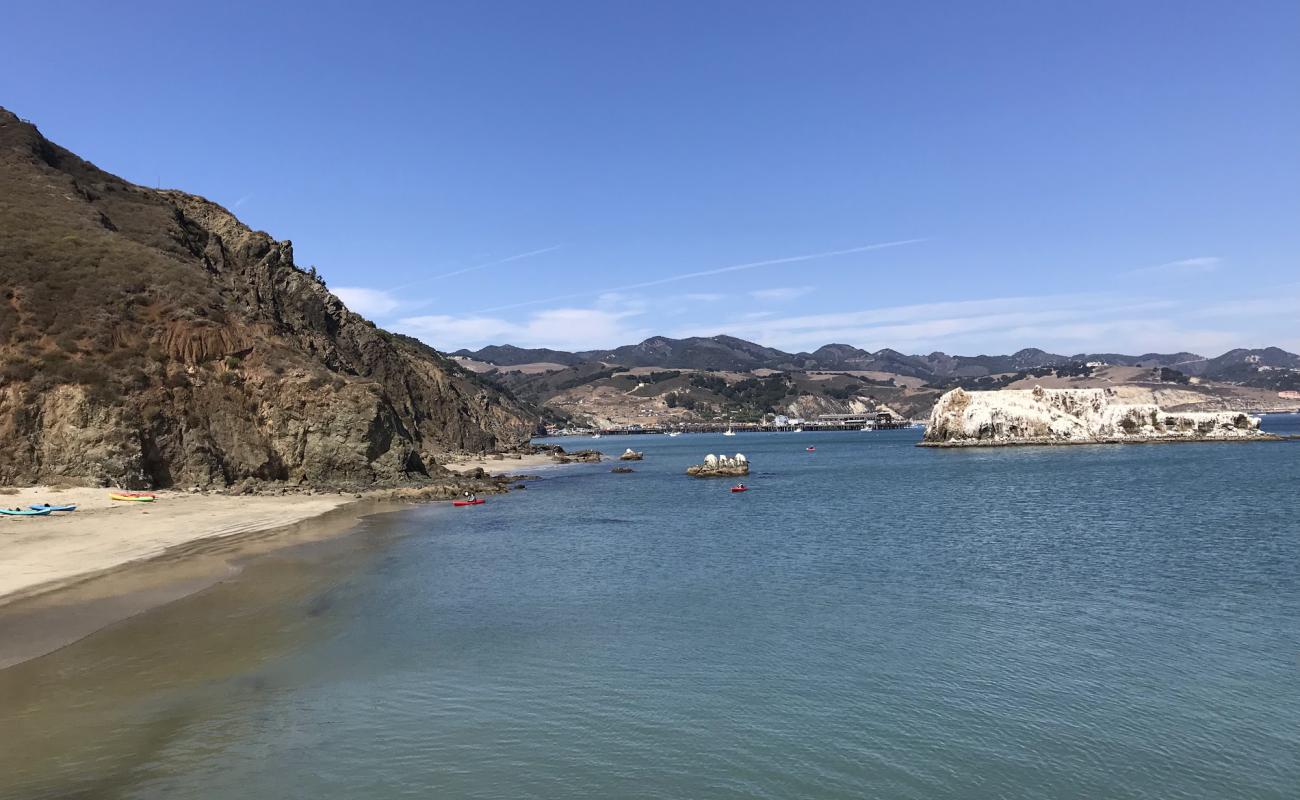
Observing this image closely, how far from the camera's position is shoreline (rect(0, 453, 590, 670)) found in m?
23.8

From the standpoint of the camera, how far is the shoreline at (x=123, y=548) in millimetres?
23766

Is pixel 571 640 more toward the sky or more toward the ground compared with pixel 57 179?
more toward the ground

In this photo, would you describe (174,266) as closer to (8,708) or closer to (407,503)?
(407,503)

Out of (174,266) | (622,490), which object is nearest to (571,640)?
(622,490)

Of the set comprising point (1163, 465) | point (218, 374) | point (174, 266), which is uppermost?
point (174, 266)

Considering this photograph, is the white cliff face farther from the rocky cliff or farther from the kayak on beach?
the kayak on beach

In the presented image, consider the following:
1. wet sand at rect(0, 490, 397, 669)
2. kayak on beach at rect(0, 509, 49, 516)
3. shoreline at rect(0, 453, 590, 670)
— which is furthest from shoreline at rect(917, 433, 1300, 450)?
kayak on beach at rect(0, 509, 49, 516)

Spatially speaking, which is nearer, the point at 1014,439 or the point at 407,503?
the point at 407,503

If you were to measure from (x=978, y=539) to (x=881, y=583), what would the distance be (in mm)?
14977

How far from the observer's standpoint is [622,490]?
82062 mm

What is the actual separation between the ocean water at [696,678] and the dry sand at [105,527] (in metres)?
5.97

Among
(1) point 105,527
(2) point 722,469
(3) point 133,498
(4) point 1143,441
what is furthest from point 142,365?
(4) point 1143,441

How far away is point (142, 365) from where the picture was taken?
57125mm

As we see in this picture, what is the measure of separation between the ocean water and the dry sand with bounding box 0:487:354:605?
19.6 ft
